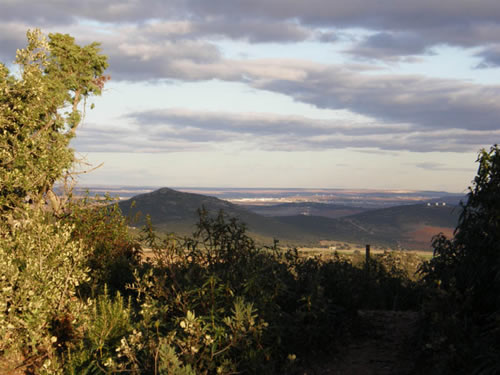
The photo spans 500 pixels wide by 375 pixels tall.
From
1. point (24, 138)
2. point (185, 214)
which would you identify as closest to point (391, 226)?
point (185, 214)

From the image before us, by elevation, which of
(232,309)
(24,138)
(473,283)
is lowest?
(232,309)

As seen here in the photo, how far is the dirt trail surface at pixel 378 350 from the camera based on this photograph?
21.5 feet

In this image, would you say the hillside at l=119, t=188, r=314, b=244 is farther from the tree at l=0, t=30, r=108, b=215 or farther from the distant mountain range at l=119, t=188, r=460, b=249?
the tree at l=0, t=30, r=108, b=215

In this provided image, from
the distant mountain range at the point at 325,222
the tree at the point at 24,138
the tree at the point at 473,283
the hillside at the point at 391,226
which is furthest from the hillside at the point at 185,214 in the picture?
the tree at the point at 473,283

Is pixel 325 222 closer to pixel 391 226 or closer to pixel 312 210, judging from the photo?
pixel 391 226

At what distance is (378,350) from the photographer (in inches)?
283

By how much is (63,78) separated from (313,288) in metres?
17.1

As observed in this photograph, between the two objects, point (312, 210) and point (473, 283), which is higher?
point (473, 283)

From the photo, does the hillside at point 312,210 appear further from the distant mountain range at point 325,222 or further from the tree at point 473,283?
the tree at point 473,283

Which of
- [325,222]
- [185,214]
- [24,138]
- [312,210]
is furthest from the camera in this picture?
[312,210]

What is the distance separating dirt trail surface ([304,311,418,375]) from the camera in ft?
21.5

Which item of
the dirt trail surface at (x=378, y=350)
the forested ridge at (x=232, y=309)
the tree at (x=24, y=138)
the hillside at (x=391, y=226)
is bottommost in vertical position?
the hillside at (x=391, y=226)

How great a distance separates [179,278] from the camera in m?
7.79

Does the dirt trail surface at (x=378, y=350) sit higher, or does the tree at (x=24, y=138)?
the tree at (x=24, y=138)
